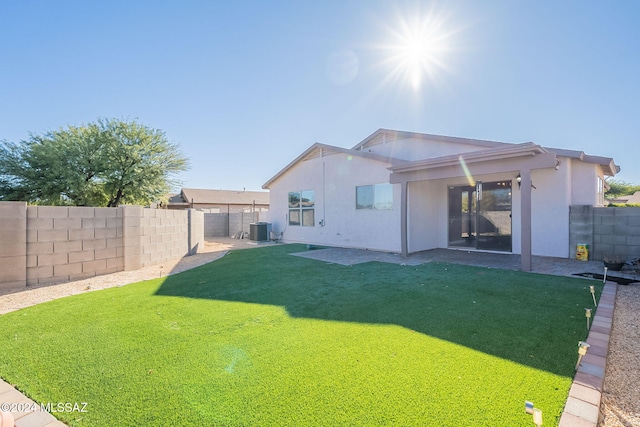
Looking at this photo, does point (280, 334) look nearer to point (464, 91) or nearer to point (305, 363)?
point (305, 363)

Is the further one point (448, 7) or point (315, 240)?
point (315, 240)

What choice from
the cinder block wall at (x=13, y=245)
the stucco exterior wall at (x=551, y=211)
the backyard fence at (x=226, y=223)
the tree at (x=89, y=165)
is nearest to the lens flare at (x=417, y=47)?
the stucco exterior wall at (x=551, y=211)

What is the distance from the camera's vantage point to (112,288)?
6.20 m

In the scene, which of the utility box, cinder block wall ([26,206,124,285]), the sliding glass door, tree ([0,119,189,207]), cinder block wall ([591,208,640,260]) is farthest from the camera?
the utility box

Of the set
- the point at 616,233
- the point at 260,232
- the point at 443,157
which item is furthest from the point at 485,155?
the point at 260,232

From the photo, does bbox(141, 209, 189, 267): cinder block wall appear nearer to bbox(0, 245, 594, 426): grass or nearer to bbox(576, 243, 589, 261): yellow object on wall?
bbox(0, 245, 594, 426): grass

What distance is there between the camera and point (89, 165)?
607 inches

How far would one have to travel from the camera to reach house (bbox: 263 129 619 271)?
7738 millimetres

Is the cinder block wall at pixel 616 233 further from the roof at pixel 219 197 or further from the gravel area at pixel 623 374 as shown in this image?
the roof at pixel 219 197

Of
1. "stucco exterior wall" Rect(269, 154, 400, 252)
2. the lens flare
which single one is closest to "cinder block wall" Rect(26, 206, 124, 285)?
"stucco exterior wall" Rect(269, 154, 400, 252)

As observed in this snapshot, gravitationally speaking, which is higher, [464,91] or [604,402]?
[464,91]

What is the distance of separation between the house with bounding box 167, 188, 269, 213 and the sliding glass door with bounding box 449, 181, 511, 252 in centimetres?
2234

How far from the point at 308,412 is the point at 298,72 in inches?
430

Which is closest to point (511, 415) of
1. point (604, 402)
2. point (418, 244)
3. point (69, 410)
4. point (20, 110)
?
point (604, 402)
